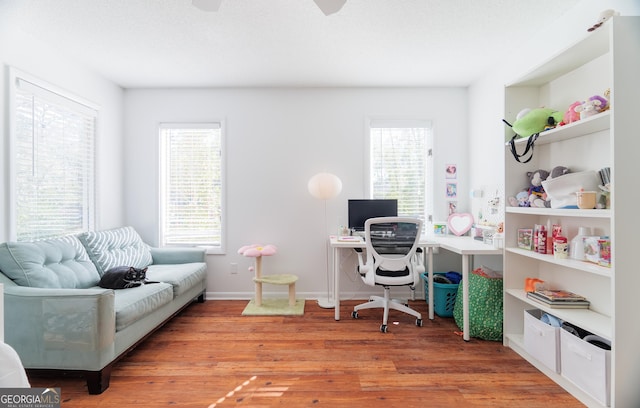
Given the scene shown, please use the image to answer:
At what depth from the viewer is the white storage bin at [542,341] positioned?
1896mm

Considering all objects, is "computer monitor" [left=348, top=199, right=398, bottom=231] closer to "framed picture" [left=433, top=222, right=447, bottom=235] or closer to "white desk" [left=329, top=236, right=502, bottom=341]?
"white desk" [left=329, top=236, right=502, bottom=341]

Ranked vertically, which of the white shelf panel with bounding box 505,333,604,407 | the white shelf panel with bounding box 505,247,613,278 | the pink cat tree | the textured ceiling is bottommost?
the white shelf panel with bounding box 505,333,604,407

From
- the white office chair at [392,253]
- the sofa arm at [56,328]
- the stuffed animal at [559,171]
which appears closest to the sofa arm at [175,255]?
the sofa arm at [56,328]

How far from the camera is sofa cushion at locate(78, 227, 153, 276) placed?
2.66m

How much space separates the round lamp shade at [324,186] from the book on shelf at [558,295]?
197 centimetres

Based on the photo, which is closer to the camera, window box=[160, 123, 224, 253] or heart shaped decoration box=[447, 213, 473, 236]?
heart shaped decoration box=[447, 213, 473, 236]

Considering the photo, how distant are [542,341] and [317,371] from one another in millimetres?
1567

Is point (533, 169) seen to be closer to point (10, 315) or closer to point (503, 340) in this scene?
point (503, 340)

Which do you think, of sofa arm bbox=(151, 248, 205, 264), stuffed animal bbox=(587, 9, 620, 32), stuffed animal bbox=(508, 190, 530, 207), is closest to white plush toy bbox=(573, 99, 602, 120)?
stuffed animal bbox=(587, 9, 620, 32)

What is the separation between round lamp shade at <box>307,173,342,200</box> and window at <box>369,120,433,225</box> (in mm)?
567

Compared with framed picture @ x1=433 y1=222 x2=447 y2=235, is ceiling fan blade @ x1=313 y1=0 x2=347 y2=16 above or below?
above

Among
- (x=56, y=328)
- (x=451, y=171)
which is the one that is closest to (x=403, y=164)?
(x=451, y=171)

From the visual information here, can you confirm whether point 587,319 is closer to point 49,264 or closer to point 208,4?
point 208,4

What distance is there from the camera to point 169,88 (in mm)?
3537
